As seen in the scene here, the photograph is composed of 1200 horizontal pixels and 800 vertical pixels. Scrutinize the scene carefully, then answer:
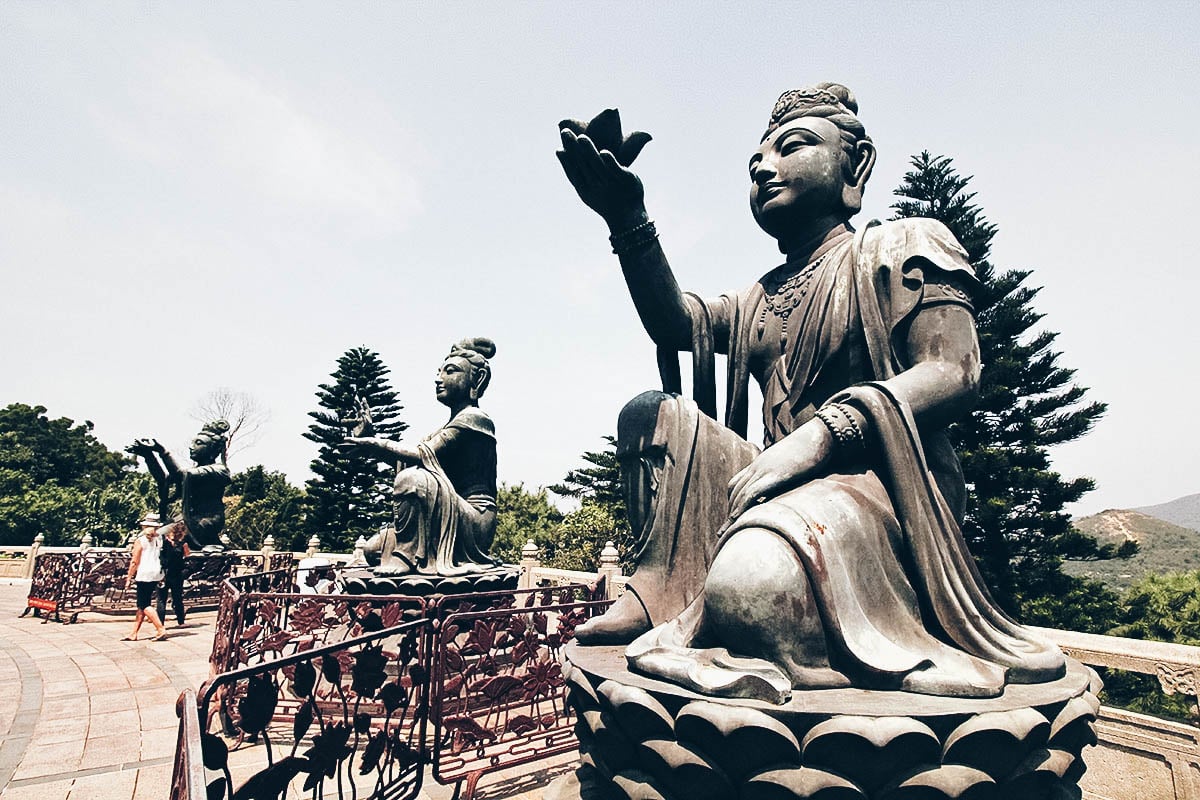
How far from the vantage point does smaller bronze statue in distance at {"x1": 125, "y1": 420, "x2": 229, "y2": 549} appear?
12945 mm

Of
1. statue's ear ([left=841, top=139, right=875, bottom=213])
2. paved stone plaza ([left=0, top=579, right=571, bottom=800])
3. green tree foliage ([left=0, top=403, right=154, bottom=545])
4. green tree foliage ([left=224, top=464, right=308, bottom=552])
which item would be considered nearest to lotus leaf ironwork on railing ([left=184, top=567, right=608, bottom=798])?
paved stone plaza ([left=0, top=579, right=571, bottom=800])

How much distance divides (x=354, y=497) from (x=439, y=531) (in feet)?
72.1

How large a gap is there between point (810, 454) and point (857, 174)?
164 centimetres

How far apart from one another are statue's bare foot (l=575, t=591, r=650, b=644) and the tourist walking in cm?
869

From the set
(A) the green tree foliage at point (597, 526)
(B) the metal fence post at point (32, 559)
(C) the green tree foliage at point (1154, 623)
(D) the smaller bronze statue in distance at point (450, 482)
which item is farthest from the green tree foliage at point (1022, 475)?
(B) the metal fence post at point (32, 559)

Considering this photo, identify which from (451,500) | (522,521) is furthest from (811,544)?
(522,521)

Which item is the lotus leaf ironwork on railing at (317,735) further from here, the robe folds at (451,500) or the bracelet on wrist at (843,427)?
the robe folds at (451,500)

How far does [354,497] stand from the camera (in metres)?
27.3

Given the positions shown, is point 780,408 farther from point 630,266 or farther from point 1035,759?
point 1035,759

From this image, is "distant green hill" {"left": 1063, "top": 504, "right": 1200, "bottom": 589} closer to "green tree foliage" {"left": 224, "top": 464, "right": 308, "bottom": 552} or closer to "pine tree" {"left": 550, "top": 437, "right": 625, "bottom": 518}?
→ "pine tree" {"left": 550, "top": 437, "right": 625, "bottom": 518}

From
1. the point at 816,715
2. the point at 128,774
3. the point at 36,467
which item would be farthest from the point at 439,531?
the point at 36,467

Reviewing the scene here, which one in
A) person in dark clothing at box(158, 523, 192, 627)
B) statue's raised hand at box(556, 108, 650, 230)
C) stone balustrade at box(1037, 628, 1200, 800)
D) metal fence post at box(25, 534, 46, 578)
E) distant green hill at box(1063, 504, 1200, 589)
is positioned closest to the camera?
statue's raised hand at box(556, 108, 650, 230)

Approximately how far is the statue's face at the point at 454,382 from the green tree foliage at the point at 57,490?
65.1 ft

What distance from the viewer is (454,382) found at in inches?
306
